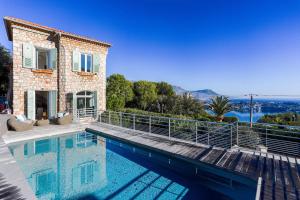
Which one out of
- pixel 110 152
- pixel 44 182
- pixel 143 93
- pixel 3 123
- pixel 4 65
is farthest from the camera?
pixel 143 93

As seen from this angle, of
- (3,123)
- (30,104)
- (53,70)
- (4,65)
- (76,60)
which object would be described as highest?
(4,65)

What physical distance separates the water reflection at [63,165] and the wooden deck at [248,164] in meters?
2.39

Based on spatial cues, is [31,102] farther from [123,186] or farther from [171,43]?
[171,43]

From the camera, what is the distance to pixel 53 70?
12828 millimetres

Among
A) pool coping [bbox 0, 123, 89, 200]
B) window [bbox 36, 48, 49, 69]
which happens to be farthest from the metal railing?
window [bbox 36, 48, 49, 69]

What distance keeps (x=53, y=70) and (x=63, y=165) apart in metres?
8.57

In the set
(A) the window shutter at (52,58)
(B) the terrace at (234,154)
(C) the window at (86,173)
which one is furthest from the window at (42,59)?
(C) the window at (86,173)

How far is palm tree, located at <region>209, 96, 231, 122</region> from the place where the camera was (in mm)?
17844

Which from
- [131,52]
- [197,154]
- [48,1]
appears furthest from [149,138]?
[131,52]

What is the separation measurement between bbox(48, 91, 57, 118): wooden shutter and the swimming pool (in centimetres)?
428

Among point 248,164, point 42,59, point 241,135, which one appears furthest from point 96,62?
point 248,164

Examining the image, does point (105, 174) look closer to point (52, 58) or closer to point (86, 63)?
point (52, 58)

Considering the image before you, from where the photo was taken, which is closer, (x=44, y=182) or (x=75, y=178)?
(x=44, y=182)

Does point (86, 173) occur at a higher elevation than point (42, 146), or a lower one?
lower
